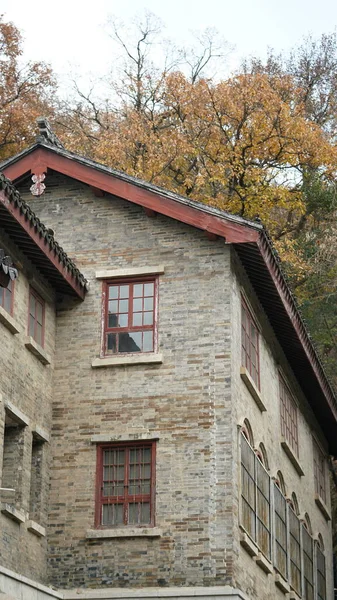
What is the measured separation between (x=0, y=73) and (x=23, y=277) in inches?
930

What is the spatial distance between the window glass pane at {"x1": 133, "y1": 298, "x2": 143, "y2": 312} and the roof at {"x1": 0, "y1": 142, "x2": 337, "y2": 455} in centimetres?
185

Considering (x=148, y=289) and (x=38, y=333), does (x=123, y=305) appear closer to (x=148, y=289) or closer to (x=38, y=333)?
(x=148, y=289)

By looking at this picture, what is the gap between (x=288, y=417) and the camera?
2841 centimetres

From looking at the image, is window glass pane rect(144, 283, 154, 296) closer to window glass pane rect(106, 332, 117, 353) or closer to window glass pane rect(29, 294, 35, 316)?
window glass pane rect(106, 332, 117, 353)

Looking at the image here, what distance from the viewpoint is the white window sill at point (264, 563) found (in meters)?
22.5

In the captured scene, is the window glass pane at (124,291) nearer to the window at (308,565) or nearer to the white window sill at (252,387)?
the white window sill at (252,387)

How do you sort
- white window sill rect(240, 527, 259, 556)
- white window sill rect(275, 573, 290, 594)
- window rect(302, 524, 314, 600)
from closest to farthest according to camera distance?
white window sill rect(240, 527, 259, 556)
white window sill rect(275, 573, 290, 594)
window rect(302, 524, 314, 600)

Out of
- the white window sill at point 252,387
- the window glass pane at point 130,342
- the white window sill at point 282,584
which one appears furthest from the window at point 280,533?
the window glass pane at point 130,342

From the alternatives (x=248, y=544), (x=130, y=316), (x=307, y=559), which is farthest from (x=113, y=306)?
(x=307, y=559)

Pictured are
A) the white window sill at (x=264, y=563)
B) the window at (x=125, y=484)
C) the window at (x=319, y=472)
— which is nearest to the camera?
the window at (x=125, y=484)

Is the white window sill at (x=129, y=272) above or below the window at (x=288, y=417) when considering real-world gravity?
above

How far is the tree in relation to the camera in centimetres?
4212

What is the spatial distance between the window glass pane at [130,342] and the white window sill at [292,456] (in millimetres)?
5396

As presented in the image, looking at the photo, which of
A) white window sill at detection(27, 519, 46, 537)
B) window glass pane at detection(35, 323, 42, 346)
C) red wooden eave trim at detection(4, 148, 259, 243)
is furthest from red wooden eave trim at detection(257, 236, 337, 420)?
white window sill at detection(27, 519, 46, 537)
